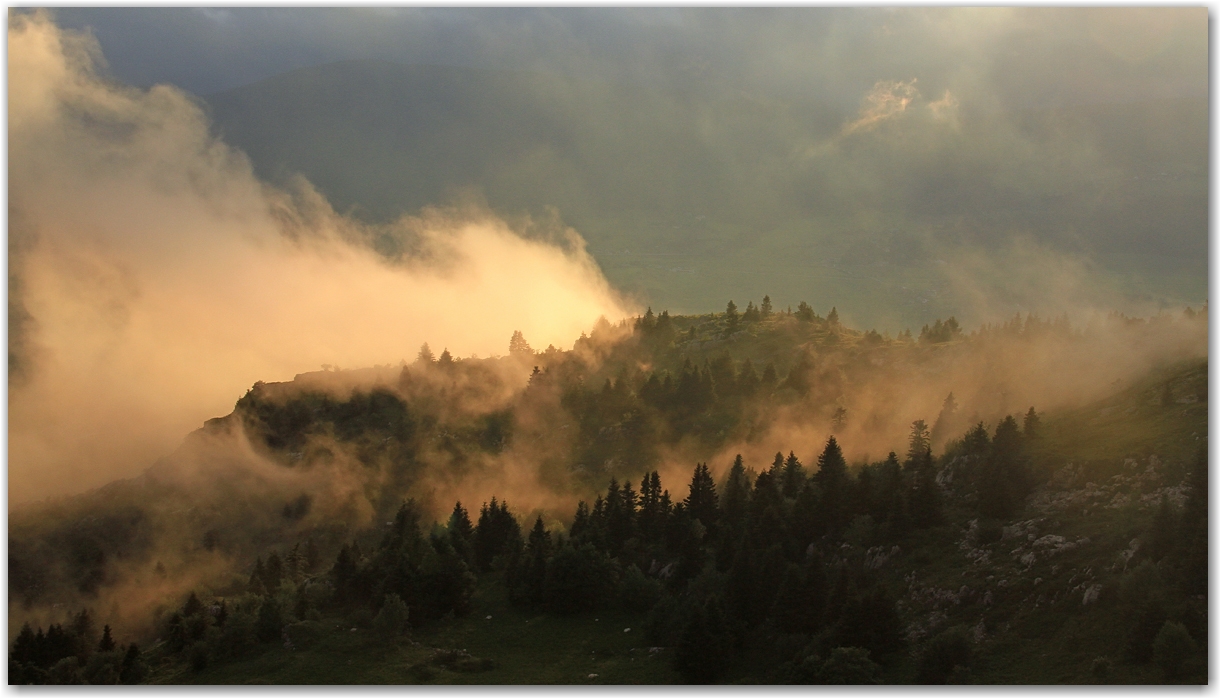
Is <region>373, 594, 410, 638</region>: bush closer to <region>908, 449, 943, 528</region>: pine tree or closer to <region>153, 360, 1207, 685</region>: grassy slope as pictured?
<region>153, 360, 1207, 685</region>: grassy slope

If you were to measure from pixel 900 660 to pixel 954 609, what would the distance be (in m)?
7.78

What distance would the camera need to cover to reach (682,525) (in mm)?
100562

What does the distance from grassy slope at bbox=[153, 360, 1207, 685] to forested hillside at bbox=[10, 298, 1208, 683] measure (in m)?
0.27

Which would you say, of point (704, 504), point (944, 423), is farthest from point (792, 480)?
point (944, 423)

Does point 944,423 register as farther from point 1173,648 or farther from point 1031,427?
point 1173,648

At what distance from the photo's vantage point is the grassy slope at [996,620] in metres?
62.3

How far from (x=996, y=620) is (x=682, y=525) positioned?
128 ft

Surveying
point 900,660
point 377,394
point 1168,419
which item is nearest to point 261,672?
point 900,660

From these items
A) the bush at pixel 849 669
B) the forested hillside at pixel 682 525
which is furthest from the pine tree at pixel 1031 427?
the bush at pixel 849 669

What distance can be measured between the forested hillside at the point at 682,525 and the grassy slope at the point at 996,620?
27cm

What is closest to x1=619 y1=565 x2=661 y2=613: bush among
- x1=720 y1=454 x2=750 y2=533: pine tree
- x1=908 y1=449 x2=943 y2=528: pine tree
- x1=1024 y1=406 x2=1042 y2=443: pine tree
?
x1=720 y1=454 x2=750 y2=533: pine tree

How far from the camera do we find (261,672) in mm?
81375

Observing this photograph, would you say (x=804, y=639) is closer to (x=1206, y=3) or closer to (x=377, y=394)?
(x=1206, y=3)

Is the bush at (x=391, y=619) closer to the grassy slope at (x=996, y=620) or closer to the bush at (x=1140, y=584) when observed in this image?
the grassy slope at (x=996, y=620)
